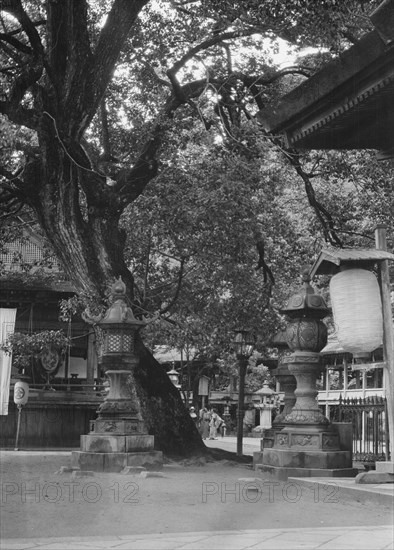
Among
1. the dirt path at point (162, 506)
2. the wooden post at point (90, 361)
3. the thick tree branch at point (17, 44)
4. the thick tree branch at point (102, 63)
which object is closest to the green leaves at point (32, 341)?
the thick tree branch at point (102, 63)

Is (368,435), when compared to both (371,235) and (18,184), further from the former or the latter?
(18,184)

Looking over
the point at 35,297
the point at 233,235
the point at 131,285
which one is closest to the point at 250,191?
the point at 233,235

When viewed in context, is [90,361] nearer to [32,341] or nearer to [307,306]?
[32,341]

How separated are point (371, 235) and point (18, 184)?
872cm

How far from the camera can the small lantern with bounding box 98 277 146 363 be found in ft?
→ 40.5

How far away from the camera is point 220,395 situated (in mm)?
39812

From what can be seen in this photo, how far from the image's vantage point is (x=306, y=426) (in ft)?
37.3

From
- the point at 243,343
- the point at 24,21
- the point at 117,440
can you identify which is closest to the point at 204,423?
the point at 243,343

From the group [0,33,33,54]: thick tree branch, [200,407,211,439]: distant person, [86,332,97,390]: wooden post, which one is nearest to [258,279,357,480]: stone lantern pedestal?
[0,33,33,54]: thick tree branch

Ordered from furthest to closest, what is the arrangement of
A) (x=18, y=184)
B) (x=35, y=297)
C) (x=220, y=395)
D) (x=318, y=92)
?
1. (x=220, y=395)
2. (x=35, y=297)
3. (x=18, y=184)
4. (x=318, y=92)

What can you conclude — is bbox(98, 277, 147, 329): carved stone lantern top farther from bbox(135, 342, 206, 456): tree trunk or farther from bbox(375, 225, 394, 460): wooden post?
bbox(375, 225, 394, 460): wooden post

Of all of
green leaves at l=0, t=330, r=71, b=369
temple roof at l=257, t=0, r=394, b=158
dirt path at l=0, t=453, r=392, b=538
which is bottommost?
dirt path at l=0, t=453, r=392, b=538

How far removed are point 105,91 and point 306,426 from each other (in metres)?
7.53

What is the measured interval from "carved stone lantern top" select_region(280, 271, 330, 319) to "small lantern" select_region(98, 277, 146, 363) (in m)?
2.57
